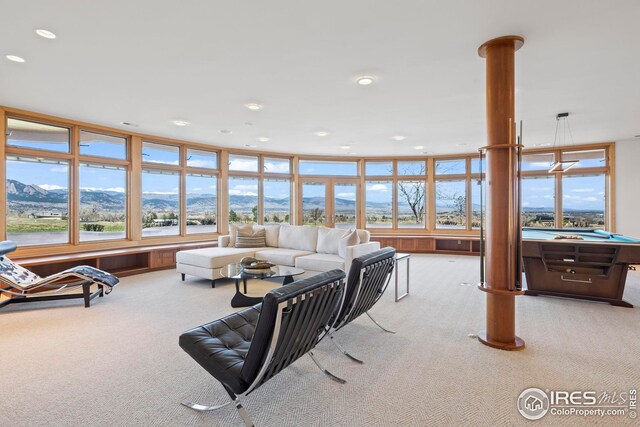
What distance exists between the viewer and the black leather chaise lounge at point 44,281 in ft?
12.9

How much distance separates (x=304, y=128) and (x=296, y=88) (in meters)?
2.04

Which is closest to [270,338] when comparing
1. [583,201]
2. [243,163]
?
[243,163]

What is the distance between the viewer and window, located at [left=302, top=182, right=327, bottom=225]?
927cm

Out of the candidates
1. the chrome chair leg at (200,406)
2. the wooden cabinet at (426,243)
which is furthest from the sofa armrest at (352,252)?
the wooden cabinet at (426,243)

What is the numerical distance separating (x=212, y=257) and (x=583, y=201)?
858 centimetres

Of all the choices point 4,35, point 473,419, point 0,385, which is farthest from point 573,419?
point 4,35

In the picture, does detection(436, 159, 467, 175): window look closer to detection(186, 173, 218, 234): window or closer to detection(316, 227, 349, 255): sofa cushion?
detection(316, 227, 349, 255): sofa cushion

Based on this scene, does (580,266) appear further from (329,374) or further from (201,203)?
(201,203)

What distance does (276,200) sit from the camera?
9.01 metres

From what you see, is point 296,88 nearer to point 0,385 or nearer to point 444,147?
point 0,385

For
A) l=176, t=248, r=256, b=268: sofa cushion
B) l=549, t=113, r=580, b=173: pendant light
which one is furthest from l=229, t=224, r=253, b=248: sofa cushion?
l=549, t=113, r=580, b=173: pendant light

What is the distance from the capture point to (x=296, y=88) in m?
4.11
